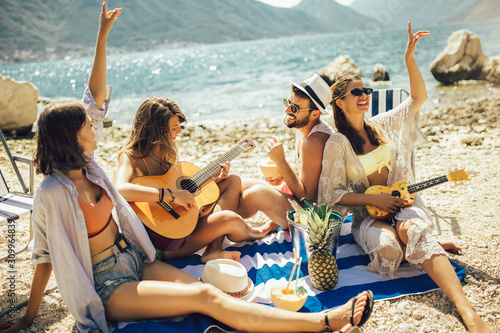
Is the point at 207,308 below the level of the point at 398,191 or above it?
below

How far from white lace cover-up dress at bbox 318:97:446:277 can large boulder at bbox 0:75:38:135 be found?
935 cm

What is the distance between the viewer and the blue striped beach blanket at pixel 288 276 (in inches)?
105

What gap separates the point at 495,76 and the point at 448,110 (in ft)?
28.1

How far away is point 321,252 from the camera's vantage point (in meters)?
3.02

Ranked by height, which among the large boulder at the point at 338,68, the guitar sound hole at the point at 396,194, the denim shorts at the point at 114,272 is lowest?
the denim shorts at the point at 114,272

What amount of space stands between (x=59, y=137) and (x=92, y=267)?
0.91 metres

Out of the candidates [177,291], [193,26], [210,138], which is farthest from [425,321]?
[193,26]

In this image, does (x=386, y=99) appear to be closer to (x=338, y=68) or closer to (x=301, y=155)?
(x=301, y=155)

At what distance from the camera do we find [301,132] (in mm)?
3945

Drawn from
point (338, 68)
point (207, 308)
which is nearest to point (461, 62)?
point (338, 68)

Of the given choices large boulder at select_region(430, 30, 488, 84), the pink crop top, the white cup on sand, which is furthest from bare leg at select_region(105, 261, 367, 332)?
large boulder at select_region(430, 30, 488, 84)

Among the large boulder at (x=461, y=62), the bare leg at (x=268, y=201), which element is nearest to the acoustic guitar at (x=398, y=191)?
the bare leg at (x=268, y=201)

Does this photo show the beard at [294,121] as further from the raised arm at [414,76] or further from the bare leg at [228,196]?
the raised arm at [414,76]

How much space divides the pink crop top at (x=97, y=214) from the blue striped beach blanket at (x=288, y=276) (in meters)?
0.69
